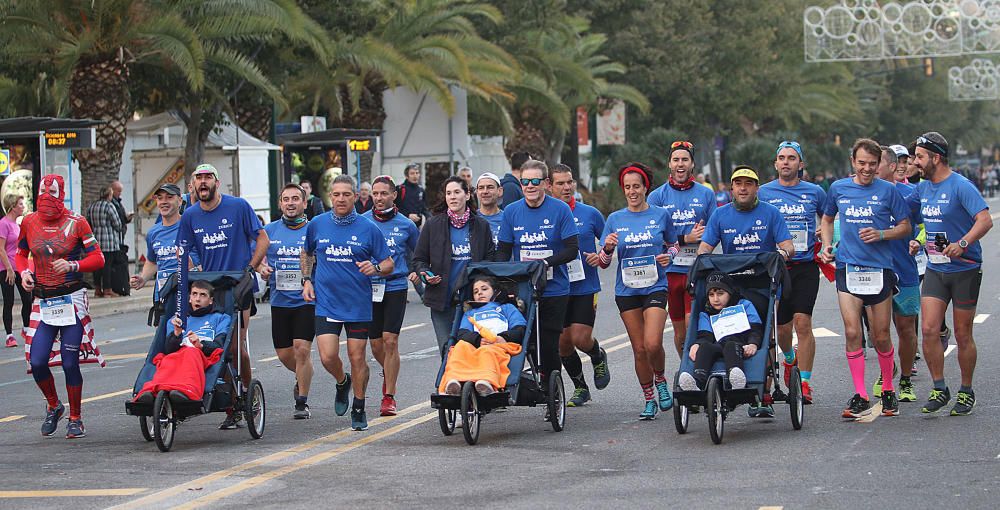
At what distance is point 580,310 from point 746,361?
1.75 metres

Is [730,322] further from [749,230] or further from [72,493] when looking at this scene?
[72,493]

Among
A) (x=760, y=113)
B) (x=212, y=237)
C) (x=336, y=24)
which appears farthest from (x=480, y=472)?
(x=760, y=113)

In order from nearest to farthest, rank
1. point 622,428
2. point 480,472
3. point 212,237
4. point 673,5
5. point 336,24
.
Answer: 1. point 480,472
2. point 622,428
3. point 212,237
4. point 336,24
5. point 673,5

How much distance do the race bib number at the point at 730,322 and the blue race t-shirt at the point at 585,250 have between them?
1358mm

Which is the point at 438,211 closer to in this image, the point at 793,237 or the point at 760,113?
the point at 793,237

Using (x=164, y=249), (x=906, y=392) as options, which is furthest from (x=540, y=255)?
(x=164, y=249)

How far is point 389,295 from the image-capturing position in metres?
11.4

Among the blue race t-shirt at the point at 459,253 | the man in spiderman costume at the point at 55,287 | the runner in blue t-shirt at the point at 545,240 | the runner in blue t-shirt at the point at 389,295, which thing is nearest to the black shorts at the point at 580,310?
the runner in blue t-shirt at the point at 545,240

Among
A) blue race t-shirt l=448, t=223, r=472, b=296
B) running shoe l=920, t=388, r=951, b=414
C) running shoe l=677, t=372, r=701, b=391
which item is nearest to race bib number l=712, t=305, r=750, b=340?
running shoe l=677, t=372, r=701, b=391

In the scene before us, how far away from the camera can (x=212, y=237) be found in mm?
11297

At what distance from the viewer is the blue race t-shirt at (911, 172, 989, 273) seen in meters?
10.6

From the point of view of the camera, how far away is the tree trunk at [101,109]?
2619 cm

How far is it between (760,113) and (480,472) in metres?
49.2

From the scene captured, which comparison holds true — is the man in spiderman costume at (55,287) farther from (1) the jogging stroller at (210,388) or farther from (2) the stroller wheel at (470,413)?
(2) the stroller wheel at (470,413)
